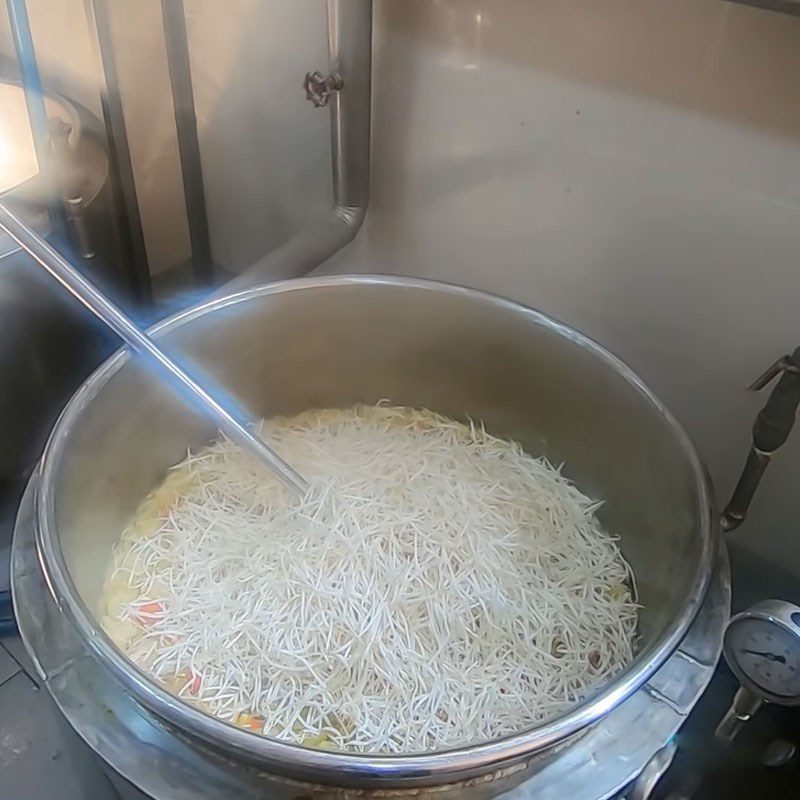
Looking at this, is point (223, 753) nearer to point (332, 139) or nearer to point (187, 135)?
point (332, 139)

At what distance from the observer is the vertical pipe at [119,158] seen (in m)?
1.39

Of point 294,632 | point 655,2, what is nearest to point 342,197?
point 655,2

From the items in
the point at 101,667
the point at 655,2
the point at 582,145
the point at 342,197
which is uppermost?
the point at 655,2

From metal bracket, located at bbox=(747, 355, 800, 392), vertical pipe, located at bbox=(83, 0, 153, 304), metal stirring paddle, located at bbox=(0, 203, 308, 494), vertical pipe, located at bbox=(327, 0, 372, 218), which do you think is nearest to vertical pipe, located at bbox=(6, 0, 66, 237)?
vertical pipe, located at bbox=(83, 0, 153, 304)

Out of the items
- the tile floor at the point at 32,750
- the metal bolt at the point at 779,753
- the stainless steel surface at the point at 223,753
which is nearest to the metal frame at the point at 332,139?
the stainless steel surface at the point at 223,753

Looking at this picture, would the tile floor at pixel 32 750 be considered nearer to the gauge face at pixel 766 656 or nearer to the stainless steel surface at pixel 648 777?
the stainless steel surface at pixel 648 777

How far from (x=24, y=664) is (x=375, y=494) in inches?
25.1

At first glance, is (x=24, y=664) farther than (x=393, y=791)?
Yes

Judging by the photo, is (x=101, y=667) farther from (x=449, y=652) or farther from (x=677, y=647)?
(x=677, y=647)

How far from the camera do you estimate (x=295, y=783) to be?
0.75m

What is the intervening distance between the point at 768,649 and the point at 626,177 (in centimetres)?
60

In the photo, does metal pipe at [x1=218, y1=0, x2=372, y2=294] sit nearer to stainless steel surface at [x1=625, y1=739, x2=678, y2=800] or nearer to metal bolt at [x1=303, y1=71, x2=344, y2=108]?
metal bolt at [x1=303, y1=71, x2=344, y2=108]

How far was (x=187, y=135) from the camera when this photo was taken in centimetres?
155

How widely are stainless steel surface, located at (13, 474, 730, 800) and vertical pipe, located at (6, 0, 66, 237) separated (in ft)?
2.10
